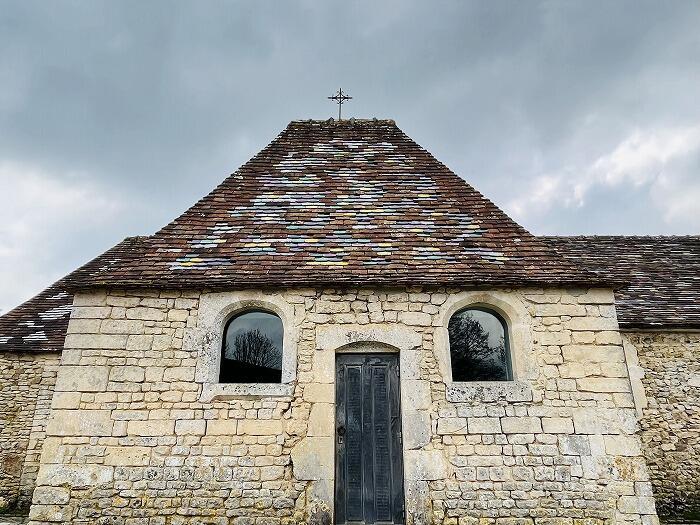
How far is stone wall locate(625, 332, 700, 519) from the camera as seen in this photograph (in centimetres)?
801

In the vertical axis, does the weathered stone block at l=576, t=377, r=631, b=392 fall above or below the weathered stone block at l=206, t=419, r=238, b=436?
above

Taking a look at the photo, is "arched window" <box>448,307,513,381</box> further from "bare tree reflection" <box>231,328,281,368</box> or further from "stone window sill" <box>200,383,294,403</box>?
"bare tree reflection" <box>231,328,281,368</box>

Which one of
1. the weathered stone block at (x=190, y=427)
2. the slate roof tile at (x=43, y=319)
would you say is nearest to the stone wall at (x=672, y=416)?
the weathered stone block at (x=190, y=427)

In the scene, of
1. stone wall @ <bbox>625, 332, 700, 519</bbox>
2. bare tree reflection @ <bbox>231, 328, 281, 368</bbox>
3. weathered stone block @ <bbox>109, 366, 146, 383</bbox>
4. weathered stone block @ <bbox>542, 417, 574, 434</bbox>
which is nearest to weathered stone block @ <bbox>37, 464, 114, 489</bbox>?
weathered stone block @ <bbox>109, 366, 146, 383</bbox>

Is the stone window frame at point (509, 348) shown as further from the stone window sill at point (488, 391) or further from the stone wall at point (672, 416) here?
the stone wall at point (672, 416)

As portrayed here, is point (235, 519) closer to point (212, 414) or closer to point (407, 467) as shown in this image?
point (212, 414)

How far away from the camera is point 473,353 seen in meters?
6.20

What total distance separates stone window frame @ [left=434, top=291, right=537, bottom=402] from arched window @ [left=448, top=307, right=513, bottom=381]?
0.09m

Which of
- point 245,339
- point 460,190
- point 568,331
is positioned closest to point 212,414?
point 245,339

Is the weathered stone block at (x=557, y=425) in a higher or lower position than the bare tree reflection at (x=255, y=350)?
lower

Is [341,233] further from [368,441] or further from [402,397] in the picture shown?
[368,441]

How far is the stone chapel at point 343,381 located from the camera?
544 cm

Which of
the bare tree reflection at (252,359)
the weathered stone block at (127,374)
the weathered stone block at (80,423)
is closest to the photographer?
the weathered stone block at (80,423)

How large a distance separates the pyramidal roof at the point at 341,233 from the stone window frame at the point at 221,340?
0.74ft
